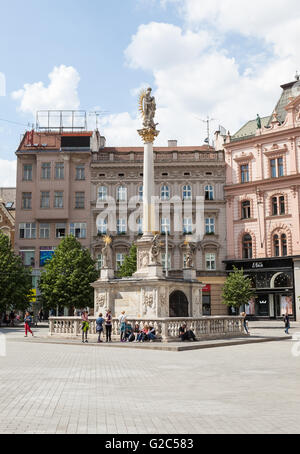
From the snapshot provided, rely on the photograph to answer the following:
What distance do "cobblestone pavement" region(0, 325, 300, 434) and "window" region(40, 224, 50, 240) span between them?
3823 centimetres

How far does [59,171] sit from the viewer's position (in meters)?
55.0

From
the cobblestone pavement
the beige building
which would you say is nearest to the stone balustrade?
the cobblestone pavement

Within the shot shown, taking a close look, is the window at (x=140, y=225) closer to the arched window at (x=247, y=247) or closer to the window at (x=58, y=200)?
the window at (x=58, y=200)

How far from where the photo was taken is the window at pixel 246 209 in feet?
172

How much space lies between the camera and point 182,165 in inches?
2116

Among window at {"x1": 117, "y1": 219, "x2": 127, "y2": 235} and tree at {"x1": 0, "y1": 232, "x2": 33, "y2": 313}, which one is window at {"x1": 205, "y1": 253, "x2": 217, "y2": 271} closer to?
window at {"x1": 117, "y1": 219, "x2": 127, "y2": 235}

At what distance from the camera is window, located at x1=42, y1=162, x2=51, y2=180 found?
180 feet

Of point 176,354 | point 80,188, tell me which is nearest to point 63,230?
point 80,188

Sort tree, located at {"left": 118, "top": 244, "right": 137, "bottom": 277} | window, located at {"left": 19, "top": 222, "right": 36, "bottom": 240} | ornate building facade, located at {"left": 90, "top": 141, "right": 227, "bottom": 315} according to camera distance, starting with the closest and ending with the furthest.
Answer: tree, located at {"left": 118, "top": 244, "right": 137, "bottom": 277} → ornate building facade, located at {"left": 90, "top": 141, "right": 227, "bottom": 315} → window, located at {"left": 19, "top": 222, "right": 36, "bottom": 240}

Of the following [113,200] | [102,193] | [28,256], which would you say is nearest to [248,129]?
[113,200]

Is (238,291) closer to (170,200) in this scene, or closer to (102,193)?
(170,200)

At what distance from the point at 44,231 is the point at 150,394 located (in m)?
46.2
